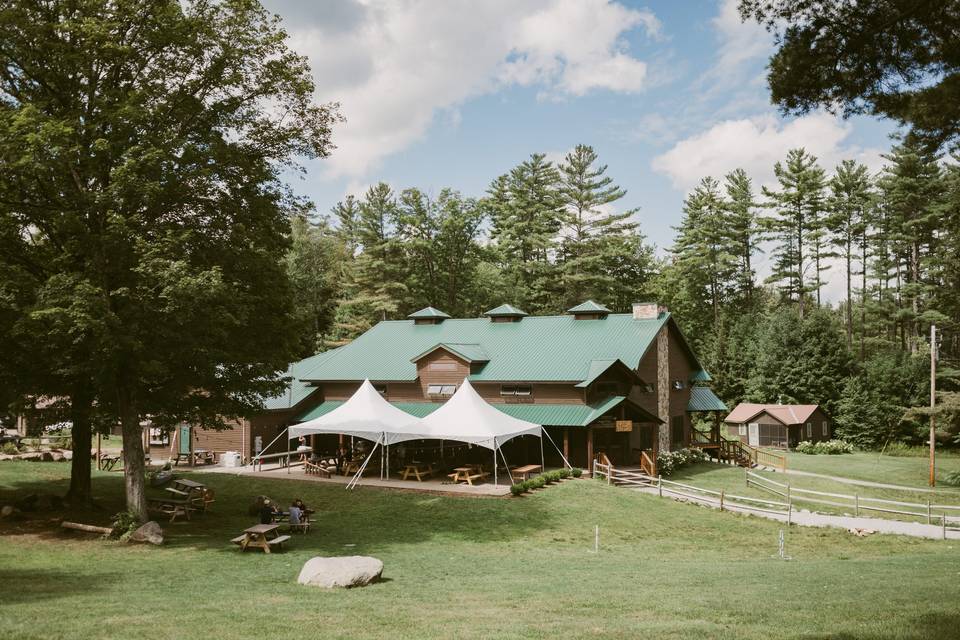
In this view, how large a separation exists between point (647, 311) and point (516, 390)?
832cm

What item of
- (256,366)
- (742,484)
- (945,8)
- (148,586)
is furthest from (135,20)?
(742,484)

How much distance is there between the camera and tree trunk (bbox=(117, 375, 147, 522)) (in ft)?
58.1

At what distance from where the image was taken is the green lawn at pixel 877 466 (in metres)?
36.1

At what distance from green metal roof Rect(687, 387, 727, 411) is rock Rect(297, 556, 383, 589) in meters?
28.1

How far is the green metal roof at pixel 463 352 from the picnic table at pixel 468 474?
20.6ft

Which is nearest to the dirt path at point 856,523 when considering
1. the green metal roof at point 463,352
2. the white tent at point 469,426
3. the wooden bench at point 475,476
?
the white tent at point 469,426

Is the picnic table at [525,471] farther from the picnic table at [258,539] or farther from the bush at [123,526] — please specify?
the bush at [123,526]

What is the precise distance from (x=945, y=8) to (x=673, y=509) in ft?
59.0

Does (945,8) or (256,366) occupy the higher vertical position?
(945,8)

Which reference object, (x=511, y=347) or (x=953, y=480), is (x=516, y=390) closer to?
(x=511, y=347)

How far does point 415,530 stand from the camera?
65.2ft

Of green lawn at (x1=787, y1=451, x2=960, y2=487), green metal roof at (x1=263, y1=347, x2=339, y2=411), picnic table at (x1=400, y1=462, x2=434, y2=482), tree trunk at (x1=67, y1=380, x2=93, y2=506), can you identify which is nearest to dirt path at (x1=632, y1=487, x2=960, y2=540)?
picnic table at (x1=400, y1=462, x2=434, y2=482)

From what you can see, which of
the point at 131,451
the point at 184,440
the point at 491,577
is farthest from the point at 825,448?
the point at 131,451

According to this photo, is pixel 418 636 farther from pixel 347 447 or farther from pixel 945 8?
pixel 347 447
